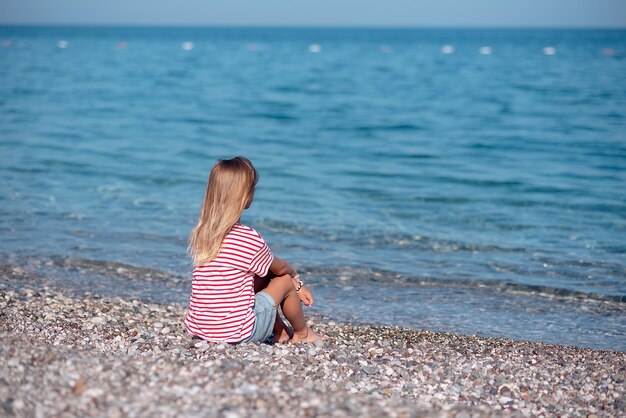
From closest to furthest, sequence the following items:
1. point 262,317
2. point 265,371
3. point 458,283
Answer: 1. point 265,371
2. point 262,317
3. point 458,283

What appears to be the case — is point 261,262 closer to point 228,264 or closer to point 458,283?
point 228,264

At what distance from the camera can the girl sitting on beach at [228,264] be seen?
5605 millimetres

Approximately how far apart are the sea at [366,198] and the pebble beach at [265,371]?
867 millimetres

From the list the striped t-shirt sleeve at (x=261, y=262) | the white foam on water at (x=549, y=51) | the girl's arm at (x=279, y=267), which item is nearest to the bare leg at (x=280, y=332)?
the girl's arm at (x=279, y=267)

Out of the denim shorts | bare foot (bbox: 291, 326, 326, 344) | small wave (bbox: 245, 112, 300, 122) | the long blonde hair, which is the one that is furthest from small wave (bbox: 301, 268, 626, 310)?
small wave (bbox: 245, 112, 300, 122)

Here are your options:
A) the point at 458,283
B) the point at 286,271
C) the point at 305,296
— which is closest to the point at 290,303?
the point at 305,296

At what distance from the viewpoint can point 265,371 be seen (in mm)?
4949

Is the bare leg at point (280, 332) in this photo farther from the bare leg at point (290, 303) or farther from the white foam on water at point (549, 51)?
the white foam on water at point (549, 51)

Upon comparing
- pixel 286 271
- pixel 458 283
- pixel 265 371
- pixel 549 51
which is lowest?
pixel 458 283

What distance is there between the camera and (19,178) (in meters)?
13.7

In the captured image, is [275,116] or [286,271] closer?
[286,271]

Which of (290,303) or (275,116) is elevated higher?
(275,116)

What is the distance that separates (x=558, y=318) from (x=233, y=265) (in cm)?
356

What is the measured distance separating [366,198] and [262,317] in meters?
7.17
